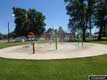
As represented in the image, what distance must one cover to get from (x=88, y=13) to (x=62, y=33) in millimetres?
20452

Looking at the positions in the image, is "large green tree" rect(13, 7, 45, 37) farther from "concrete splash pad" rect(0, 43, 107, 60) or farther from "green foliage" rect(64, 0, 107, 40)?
"concrete splash pad" rect(0, 43, 107, 60)

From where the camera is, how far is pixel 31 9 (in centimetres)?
7231

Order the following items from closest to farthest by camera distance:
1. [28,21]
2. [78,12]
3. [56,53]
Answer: [56,53]
[78,12]
[28,21]

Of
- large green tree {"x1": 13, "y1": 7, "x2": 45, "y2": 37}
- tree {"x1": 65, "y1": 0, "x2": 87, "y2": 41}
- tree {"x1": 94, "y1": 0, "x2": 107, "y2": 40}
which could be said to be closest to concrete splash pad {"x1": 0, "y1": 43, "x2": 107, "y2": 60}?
tree {"x1": 65, "y1": 0, "x2": 87, "y2": 41}

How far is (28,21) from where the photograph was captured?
6819 centimetres

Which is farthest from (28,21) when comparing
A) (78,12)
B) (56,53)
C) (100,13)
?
(56,53)

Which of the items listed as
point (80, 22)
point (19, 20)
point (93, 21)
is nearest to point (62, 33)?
point (80, 22)

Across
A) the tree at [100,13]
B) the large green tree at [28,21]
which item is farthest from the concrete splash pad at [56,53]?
the large green tree at [28,21]

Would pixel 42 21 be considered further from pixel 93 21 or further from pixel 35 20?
pixel 93 21

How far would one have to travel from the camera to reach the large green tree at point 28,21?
6706 centimetres

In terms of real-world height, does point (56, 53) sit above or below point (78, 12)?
below

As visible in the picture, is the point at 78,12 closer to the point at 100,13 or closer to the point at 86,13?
the point at 86,13

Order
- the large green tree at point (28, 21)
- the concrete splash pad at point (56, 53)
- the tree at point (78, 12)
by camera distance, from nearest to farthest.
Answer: the concrete splash pad at point (56, 53) < the tree at point (78, 12) < the large green tree at point (28, 21)

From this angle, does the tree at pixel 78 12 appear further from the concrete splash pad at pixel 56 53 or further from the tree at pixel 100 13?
the concrete splash pad at pixel 56 53
